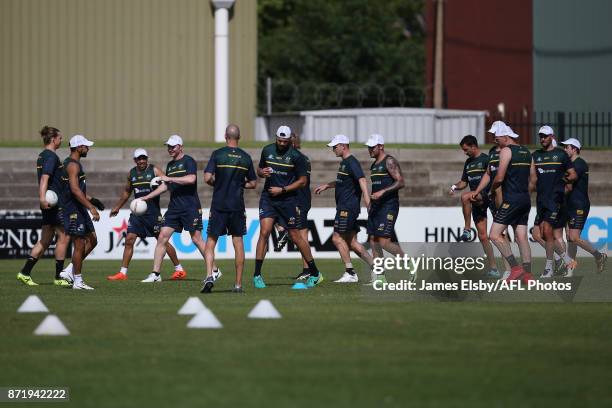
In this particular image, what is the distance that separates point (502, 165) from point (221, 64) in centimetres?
2221

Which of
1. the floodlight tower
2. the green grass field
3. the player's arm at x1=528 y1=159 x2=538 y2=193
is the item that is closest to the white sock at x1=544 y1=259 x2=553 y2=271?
the player's arm at x1=528 y1=159 x2=538 y2=193

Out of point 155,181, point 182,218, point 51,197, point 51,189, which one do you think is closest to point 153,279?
point 182,218

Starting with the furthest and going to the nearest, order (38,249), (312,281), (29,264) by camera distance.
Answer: (29,264) → (38,249) → (312,281)

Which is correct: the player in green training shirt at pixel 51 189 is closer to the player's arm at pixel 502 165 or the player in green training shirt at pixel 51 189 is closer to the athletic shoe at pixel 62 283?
the athletic shoe at pixel 62 283

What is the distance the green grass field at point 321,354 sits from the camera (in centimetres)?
923

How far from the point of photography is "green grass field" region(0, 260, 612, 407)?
923 centimetres

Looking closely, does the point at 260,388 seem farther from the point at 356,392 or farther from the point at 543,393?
the point at 543,393

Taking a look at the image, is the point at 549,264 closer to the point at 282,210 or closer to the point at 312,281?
the point at 312,281

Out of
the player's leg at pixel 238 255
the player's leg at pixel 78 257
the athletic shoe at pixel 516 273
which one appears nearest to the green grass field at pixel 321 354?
the player's leg at pixel 238 255

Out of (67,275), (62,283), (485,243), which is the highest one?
(485,243)

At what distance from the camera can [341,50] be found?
6291 centimetres

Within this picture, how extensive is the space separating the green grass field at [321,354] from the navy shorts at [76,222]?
78.7 inches

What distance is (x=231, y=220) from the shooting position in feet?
56.4

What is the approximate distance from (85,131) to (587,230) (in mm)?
16643
